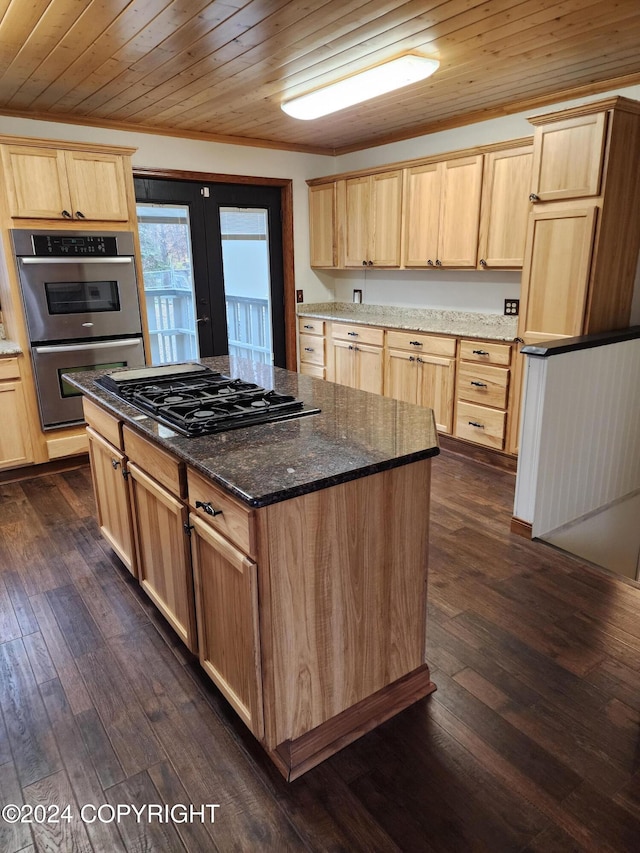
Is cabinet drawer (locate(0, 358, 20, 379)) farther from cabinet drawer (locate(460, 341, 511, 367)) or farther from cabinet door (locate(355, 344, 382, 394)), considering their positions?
cabinet drawer (locate(460, 341, 511, 367))

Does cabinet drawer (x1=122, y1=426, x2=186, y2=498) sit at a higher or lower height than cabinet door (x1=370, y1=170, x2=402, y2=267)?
lower

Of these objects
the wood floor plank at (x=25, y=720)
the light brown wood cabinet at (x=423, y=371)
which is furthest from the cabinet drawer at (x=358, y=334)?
the wood floor plank at (x=25, y=720)

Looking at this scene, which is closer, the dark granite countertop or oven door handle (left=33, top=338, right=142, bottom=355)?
the dark granite countertop

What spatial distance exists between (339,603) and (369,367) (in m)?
3.38

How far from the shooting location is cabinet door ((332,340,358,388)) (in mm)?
4992

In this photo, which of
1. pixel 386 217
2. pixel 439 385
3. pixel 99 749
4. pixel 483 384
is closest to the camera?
pixel 99 749

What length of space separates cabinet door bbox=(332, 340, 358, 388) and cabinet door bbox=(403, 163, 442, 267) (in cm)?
91

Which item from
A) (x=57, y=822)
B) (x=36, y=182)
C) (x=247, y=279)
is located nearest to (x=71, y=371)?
(x=36, y=182)

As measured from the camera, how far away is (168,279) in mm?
4777

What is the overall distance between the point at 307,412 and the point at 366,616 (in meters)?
0.73

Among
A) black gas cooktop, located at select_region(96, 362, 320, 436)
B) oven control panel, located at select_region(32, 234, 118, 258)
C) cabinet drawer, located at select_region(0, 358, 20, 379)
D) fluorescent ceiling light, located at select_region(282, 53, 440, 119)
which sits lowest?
cabinet drawer, located at select_region(0, 358, 20, 379)

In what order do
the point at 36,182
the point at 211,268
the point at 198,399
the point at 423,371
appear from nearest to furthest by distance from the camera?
the point at 198,399 → the point at 36,182 → the point at 423,371 → the point at 211,268

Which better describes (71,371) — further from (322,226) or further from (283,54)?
(322,226)

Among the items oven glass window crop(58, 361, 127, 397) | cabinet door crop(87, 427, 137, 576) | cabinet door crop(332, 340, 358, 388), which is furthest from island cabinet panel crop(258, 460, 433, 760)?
cabinet door crop(332, 340, 358, 388)
